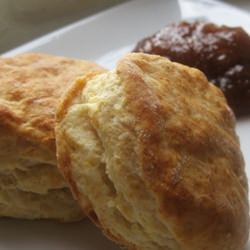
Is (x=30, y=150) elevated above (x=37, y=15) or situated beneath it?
elevated above

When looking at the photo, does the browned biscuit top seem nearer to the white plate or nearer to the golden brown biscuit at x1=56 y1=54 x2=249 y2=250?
the golden brown biscuit at x1=56 y1=54 x2=249 y2=250

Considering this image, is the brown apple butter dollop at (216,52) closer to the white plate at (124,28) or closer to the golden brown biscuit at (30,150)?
the white plate at (124,28)

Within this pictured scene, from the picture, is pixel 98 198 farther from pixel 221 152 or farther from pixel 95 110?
pixel 221 152

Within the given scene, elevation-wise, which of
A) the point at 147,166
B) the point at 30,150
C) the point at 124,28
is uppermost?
the point at 147,166

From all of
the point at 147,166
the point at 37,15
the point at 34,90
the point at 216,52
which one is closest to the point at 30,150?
the point at 34,90

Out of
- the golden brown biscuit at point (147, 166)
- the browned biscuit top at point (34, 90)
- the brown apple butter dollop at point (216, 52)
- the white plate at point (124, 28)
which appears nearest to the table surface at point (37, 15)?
the white plate at point (124, 28)

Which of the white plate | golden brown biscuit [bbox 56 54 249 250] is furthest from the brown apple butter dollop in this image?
golden brown biscuit [bbox 56 54 249 250]

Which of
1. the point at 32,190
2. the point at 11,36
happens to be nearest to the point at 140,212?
the point at 32,190

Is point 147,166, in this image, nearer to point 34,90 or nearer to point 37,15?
point 34,90
